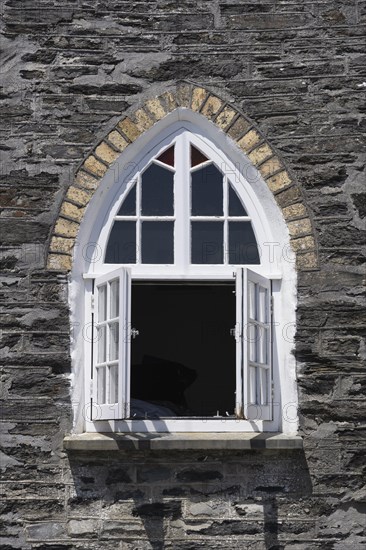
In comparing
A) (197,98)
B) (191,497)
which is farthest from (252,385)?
(197,98)

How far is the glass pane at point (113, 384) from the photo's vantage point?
6.25 m

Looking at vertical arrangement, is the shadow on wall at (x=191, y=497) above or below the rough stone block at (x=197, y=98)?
below

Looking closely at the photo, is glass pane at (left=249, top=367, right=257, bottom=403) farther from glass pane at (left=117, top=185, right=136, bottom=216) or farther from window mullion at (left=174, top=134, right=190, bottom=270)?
glass pane at (left=117, top=185, right=136, bottom=216)

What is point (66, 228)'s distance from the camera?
673 centimetres

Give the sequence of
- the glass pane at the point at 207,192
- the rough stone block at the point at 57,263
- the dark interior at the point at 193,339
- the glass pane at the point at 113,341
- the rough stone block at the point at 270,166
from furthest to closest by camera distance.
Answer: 1. the dark interior at the point at 193,339
2. the glass pane at the point at 207,192
3. the rough stone block at the point at 270,166
4. the rough stone block at the point at 57,263
5. the glass pane at the point at 113,341

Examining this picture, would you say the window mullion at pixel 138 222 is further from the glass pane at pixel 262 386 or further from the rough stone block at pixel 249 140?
the glass pane at pixel 262 386

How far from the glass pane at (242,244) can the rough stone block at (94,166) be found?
896 millimetres

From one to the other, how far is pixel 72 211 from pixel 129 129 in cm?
66

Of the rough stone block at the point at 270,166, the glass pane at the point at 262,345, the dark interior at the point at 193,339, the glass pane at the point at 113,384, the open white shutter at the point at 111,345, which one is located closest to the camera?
the open white shutter at the point at 111,345

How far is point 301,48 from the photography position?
694 cm

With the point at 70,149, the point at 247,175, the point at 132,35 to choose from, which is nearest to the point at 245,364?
the point at 247,175

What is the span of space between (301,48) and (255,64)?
0.32 m

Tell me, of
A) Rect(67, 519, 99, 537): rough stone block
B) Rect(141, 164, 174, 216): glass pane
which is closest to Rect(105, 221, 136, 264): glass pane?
Rect(141, 164, 174, 216): glass pane

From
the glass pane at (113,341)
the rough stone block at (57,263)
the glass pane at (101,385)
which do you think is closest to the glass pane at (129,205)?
the rough stone block at (57,263)
